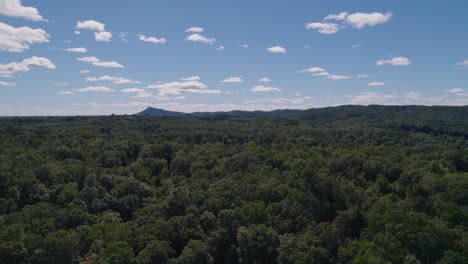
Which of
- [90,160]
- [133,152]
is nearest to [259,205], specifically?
[90,160]

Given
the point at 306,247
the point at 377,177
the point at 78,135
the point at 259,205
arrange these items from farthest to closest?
1. the point at 78,135
2. the point at 377,177
3. the point at 259,205
4. the point at 306,247

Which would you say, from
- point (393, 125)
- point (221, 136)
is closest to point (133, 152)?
point (221, 136)

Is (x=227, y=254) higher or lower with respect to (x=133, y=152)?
lower

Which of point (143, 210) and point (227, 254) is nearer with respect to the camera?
point (227, 254)

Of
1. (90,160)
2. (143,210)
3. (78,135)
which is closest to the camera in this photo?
(143,210)

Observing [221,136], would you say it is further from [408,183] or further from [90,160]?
[408,183]

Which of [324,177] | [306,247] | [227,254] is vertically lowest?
[227,254]

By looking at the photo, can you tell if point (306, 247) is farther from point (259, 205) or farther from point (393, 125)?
point (393, 125)
